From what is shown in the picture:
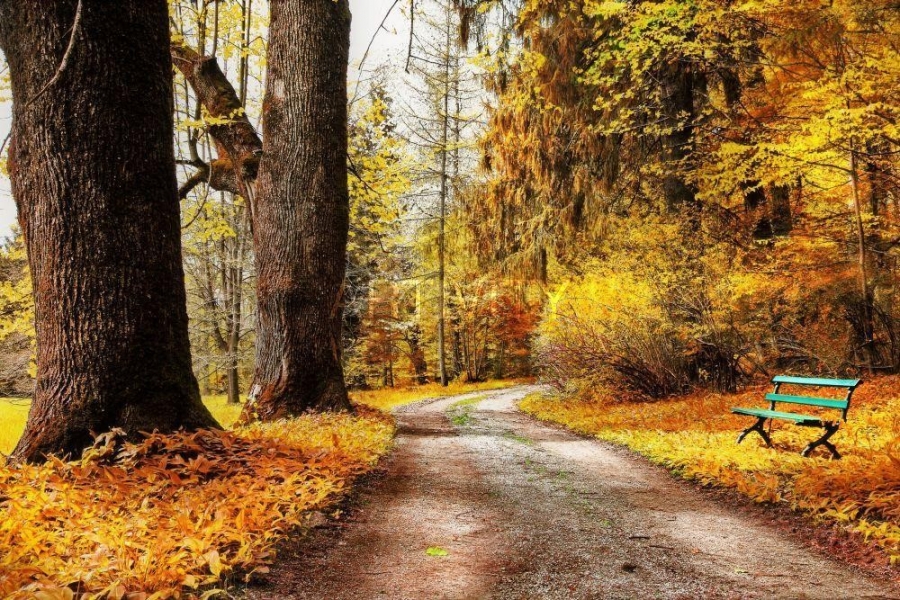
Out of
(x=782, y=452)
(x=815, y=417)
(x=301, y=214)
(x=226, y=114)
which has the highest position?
(x=226, y=114)

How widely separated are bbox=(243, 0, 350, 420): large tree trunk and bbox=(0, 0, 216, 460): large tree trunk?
358 centimetres

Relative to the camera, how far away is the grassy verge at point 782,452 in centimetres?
417

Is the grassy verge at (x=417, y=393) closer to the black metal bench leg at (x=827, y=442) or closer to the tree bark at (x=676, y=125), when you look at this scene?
the tree bark at (x=676, y=125)

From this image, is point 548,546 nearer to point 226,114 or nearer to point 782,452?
point 782,452

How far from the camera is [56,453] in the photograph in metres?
3.88

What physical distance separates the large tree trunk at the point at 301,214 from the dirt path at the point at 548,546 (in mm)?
2517

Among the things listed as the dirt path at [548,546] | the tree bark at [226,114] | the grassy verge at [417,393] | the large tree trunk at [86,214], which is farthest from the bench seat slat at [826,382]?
the grassy verge at [417,393]

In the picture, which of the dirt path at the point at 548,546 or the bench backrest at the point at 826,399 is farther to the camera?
the bench backrest at the point at 826,399

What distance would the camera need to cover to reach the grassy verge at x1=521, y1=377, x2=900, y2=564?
4.17 meters

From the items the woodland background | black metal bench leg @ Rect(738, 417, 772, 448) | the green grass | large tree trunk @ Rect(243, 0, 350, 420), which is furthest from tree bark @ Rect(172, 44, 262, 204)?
black metal bench leg @ Rect(738, 417, 772, 448)

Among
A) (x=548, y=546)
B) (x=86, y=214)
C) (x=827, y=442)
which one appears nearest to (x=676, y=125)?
(x=827, y=442)

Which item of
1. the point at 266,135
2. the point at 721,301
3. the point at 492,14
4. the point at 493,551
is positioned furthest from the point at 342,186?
the point at 721,301

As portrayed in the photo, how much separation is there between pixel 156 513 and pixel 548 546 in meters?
2.49

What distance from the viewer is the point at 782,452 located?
605 cm
